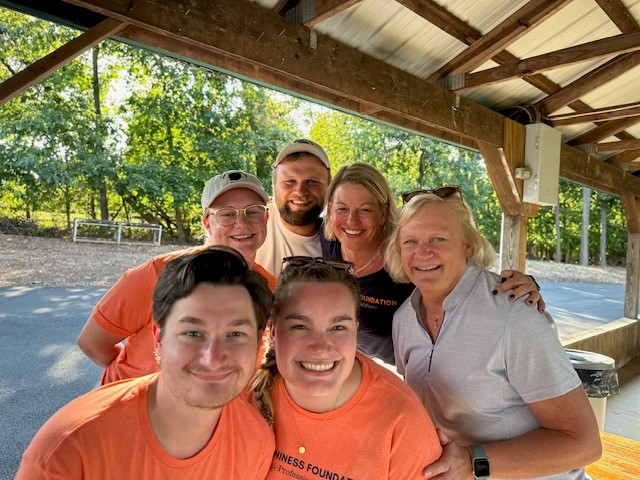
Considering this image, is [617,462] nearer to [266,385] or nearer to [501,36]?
[266,385]

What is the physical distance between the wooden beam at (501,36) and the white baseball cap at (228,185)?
2.75 meters

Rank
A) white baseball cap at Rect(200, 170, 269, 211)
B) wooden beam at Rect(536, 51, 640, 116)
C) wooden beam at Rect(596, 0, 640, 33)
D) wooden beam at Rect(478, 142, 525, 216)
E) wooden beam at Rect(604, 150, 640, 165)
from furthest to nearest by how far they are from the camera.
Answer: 1. wooden beam at Rect(604, 150, 640, 165)
2. wooden beam at Rect(478, 142, 525, 216)
3. wooden beam at Rect(536, 51, 640, 116)
4. wooden beam at Rect(596, 0, 640, 33)
5. white baseball cap at Rect(200, 170, 269, 211)

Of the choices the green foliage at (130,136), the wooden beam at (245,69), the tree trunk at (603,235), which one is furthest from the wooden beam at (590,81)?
the tree trunk at (603,235)

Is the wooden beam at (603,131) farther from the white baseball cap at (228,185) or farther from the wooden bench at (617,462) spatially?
the white baseball cap at (228,185)

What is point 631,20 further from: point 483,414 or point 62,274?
point 62,274

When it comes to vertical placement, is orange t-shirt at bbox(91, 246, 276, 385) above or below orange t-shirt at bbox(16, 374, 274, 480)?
above

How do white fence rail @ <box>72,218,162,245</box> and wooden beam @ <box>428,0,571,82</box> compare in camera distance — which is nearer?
wooden beam @ <box>428,0,571,82</box>

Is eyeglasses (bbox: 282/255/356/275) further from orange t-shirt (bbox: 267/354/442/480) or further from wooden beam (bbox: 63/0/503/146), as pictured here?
wooden beam (bbox: 63/0/503/146)

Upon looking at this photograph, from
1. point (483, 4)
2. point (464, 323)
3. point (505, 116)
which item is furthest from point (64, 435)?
point (505, 116)

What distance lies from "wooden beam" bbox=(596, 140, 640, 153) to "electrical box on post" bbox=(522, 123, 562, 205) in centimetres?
189

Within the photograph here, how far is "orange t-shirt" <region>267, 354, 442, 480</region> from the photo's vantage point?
1370mm

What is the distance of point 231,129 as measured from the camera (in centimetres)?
1321

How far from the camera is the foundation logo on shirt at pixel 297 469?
1.40 metres

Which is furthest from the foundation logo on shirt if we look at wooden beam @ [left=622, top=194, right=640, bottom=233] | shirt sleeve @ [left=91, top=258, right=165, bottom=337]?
wooden beam @ [left=622, top=194, right=640, bottom=233]
